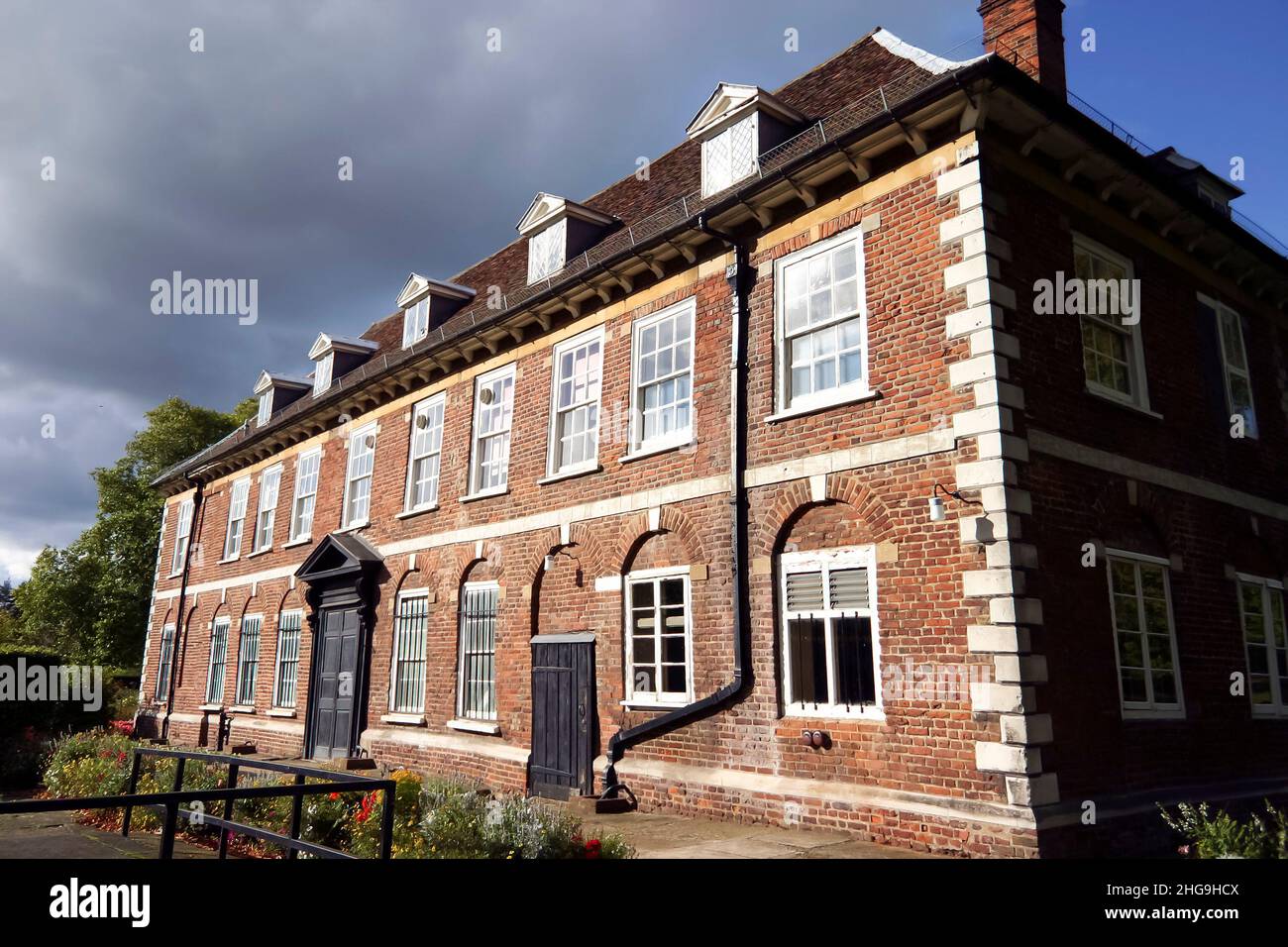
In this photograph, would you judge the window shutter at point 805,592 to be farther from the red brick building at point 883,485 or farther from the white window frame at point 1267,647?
the white window frame at point 1267,647

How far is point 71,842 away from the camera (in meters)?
9.70

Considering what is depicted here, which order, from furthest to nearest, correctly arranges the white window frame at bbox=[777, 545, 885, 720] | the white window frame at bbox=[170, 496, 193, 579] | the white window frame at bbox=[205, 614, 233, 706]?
the white window frame at bbox=[170, 496, 193, 579]
the white window frame at bbox=[205, 614, 233, 706]
the white window frame at bbox=[777, 545, 885, 720]

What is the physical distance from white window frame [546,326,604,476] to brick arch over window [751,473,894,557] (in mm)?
3561

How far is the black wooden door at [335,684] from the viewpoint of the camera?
57.3 feet

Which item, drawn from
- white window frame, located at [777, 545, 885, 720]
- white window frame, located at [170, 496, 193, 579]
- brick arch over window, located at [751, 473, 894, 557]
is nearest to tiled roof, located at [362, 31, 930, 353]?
brick arch over window, located at [751, 473, 894, 557]

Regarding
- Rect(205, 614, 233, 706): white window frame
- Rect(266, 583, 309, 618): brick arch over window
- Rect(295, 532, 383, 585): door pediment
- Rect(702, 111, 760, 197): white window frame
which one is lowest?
Rect(205, 614, 233, 706): white window frame

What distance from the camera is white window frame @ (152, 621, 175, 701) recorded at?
86.1 feet

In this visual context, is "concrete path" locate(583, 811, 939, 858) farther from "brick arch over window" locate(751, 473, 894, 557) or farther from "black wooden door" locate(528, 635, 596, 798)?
"brick arch over window" locate(751, 473, 894, 557)

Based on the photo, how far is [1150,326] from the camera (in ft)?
37.8

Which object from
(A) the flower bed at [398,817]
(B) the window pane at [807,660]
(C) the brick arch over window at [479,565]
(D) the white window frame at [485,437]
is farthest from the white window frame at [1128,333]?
(C) the brick arch over window at [479,565]

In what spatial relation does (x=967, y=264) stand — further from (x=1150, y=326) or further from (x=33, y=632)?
(x=33, y=632)

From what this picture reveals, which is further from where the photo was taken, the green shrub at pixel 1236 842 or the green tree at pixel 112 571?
the green tree at pixel 112 571

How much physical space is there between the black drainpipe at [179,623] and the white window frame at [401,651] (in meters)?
12.2
